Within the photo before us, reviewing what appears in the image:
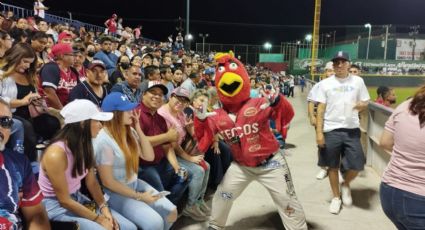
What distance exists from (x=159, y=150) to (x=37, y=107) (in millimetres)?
1281

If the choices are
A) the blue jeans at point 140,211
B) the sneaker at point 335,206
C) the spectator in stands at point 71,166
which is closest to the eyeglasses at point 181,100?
the blue jeans at point 140,211

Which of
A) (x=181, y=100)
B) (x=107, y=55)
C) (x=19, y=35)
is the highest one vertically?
(x=19, y=35)

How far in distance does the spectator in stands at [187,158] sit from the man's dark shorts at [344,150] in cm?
139

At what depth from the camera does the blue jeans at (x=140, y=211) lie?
314cm

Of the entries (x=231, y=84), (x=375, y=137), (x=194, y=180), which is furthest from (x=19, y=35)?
(x=375, y=137)

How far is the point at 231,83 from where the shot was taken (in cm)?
366

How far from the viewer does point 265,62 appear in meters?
41.9

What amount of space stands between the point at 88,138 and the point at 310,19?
195 ft

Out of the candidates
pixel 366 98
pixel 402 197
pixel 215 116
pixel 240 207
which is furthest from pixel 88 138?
pixel 366 98

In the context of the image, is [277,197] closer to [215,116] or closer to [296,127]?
[215,116]

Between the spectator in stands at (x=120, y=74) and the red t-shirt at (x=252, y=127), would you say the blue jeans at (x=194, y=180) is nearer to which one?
the red t-shirt at (x=252, y=127)

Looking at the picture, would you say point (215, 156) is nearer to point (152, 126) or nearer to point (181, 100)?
point (181, 100)

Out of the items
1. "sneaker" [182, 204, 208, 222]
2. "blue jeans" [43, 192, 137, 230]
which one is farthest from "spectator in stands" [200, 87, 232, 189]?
"blue jeans" [43, 192, 137, 230]

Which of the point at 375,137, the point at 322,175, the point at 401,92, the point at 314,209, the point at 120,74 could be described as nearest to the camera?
the point at 314,209
